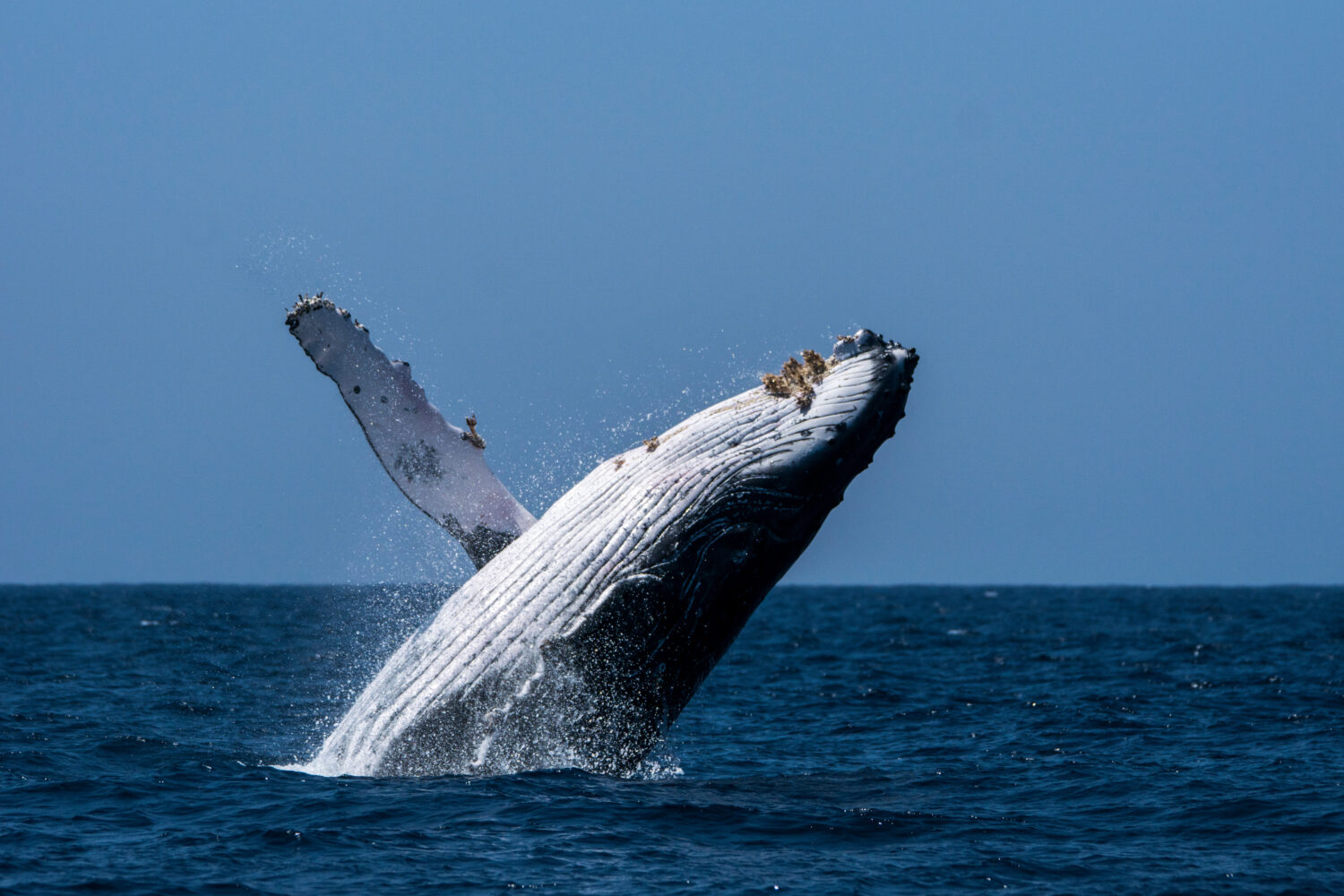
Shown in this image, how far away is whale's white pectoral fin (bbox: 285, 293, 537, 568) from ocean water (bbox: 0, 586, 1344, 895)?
5.64ft

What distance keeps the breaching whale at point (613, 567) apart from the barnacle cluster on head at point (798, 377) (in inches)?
0.4

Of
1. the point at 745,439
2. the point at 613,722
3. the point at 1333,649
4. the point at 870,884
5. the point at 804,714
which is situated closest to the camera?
the point at 870,884

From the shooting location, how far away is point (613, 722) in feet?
31.2

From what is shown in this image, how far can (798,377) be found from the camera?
354 inches

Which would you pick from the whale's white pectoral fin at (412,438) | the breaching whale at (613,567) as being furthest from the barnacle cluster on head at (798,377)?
the whale's white pectoral fin at (412,438)

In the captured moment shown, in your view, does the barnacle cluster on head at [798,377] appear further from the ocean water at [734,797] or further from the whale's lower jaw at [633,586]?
the ocean water at [734,797]

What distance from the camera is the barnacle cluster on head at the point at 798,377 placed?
29.3 feet

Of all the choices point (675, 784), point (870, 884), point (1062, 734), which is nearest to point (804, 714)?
point (1062, 734)

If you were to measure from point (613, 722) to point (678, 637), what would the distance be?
32.0 inches

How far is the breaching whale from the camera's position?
28.9 feet

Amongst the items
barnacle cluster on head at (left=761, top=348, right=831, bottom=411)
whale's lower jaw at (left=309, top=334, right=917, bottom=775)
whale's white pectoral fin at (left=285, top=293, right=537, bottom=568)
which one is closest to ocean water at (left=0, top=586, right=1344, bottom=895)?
whale's lower jaw at (left=309, top=334, right=917, bottom=775)

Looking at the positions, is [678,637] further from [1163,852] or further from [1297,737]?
[1297,737]

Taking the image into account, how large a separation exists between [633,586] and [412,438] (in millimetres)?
2187

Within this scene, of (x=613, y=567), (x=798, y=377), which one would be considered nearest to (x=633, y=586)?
(x=613, y=567)
